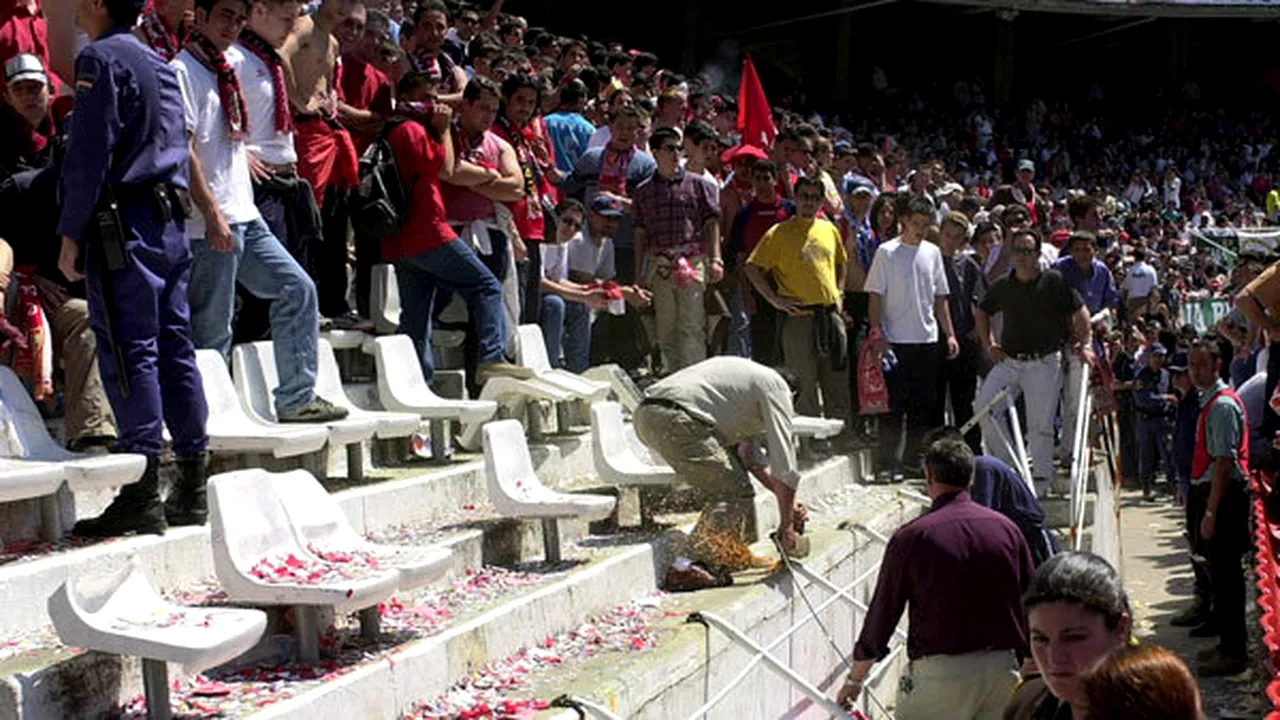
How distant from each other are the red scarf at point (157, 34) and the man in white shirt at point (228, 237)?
6cm

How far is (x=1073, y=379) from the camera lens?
1298cm

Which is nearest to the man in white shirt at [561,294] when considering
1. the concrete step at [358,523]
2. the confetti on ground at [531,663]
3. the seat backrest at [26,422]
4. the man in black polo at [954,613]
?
the concrete step at [358,523]

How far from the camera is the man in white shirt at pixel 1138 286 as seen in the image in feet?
67.6

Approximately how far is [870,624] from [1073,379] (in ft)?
22.1

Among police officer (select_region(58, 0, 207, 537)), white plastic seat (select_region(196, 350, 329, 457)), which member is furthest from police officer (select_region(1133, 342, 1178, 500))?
police officer (select_region(58, 0, 207, 537))

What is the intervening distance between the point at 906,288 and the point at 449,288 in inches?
174

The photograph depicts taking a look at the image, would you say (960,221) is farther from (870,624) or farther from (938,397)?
(870,624)

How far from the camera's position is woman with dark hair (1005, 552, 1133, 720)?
3.78m

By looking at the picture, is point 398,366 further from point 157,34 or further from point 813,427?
point 813,427

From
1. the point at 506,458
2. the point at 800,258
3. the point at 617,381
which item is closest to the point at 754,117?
the point at 800,258

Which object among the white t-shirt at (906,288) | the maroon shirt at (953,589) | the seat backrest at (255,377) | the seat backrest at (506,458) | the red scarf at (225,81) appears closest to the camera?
the maroon shirt at (953,589)

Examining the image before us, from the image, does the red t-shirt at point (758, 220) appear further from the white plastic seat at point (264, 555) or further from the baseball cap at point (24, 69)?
the white plastic seat at point (264, 555)

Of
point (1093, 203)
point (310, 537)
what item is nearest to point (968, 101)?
point (1093, 203)

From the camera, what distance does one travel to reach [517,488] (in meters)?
7.93
